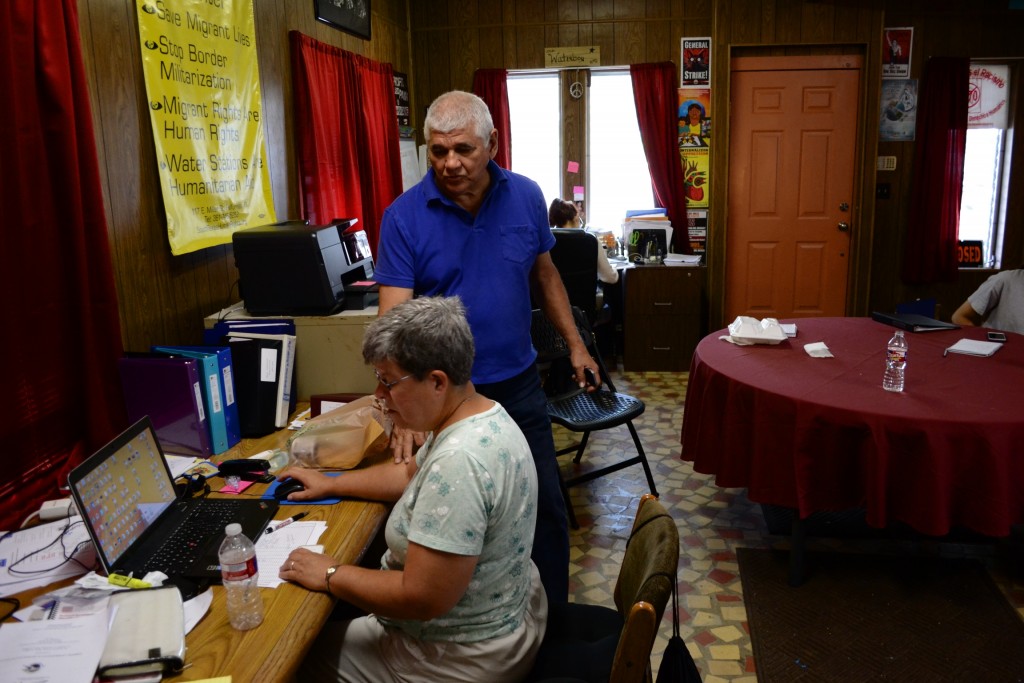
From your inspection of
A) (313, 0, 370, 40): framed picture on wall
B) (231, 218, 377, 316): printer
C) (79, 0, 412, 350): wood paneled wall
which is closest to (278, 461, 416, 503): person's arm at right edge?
(231, 218, 377, 316): printer

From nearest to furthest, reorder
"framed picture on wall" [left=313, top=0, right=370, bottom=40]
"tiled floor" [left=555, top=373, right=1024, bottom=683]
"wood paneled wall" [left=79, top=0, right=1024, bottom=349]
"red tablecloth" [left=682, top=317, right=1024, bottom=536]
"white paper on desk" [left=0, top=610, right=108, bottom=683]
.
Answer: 1. "white paper on desk" [left=0, top=610, right=108, bottom=683]
2. "red tablecloth" [left=682, top=317, right=1024, bottom=536]
3. "tiled floor" [left=555, top=373, right=1024, bottom=683]
4. "framed picture on wall" [left=313, top=0, right=370, bottom=40]
5. "wood paneled wall" [left=79, top=0, right=1024, bottom=349]

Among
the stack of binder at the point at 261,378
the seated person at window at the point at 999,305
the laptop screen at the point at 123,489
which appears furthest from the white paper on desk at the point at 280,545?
the seated person at window at the point at 999,305

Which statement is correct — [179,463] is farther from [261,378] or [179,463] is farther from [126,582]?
[126,582]

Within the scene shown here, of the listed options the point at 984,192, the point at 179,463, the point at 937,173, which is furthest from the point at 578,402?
the point at 984,192

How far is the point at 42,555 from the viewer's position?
157 cm

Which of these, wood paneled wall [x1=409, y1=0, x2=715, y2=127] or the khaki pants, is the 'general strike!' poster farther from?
wood paneled wall [x1=409, y1=0, x2=715, y2=127]

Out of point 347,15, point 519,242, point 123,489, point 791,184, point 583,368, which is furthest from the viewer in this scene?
point 791,184

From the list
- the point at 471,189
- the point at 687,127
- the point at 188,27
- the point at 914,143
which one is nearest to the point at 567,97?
the point at 687,127

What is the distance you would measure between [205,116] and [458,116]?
126 cm

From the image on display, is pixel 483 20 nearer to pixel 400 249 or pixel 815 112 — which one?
pixel 815 112

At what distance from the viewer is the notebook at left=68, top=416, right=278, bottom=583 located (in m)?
1.45

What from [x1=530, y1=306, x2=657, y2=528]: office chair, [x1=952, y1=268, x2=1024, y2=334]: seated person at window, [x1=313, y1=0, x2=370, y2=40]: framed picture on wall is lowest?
[x1=530, y1=306, x2=657, y2=528]: office chair

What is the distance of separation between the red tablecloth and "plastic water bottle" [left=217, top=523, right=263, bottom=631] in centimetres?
178

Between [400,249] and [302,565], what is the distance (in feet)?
3.12
